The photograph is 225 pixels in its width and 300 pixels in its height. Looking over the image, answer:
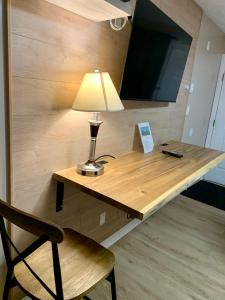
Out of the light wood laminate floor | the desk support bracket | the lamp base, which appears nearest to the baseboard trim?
the light wood laminate floor

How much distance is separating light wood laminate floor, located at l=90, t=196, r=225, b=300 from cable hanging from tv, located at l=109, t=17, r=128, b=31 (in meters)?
1.69

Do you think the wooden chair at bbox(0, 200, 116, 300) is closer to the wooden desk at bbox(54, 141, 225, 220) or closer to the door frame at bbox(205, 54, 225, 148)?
the wooden desk at bbox(54, 141, 225, 220)

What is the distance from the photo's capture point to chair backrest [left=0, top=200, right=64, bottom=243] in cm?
76

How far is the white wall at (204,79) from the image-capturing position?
2.78 metres

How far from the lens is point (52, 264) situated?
114 centimetres

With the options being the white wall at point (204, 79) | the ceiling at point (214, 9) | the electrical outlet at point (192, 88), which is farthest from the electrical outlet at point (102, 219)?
the ceiling at point (214, 9)

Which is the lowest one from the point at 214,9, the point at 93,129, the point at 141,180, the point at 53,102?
the point at 141,180

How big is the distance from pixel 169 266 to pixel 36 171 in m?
1.30

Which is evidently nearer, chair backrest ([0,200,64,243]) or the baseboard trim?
chair backrest ([0,200,64,243])

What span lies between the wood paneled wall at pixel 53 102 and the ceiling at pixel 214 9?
2.48ft

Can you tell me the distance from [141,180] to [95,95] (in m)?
0.57

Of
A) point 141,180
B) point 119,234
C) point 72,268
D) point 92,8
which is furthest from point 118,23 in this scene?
point 119,234

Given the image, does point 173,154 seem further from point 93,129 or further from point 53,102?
point 53,102

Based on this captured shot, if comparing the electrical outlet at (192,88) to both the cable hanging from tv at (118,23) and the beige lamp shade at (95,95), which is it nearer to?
the cable hanging from tv at (118,23)
